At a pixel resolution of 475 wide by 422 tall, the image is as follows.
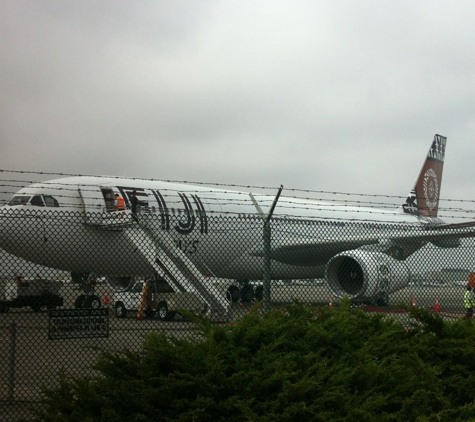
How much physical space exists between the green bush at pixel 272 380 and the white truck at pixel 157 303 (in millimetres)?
672

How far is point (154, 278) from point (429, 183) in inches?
902

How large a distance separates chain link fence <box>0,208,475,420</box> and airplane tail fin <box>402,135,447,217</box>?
31.6ft

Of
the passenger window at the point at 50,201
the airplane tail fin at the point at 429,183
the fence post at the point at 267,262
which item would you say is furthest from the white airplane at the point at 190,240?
the airplane tail fin at the point at 429,183

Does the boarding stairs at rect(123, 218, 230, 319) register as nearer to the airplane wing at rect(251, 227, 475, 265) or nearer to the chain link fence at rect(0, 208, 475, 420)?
the chain link fence at rect(0, 208, 475, 420)

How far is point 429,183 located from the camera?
3091 cm

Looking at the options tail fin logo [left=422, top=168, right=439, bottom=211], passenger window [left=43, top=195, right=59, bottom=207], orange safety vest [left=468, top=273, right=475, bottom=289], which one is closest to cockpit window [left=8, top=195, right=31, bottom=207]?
passenger window [left=43, top=195, right=59, bottom=207]

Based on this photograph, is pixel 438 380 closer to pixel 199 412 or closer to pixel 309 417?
pixel 309 417

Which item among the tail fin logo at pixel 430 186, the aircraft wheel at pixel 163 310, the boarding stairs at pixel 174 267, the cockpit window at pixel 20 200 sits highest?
the tail fin logo at pixel 430 186

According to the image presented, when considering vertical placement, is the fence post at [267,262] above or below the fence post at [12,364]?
above

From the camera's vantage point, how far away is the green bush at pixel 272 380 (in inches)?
162

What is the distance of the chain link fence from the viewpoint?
6906 millimetres

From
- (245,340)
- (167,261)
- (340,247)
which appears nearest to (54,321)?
(245,340)

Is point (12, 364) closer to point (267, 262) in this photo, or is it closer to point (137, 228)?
point (267, 262)

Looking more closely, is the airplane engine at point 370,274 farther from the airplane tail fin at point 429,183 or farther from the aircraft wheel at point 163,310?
the airplane tail fin at point 429,183
